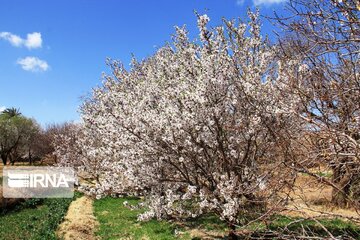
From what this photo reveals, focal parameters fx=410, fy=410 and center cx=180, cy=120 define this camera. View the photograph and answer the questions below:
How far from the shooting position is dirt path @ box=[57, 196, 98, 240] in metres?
16.9

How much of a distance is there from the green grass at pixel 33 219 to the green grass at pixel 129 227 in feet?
7.46

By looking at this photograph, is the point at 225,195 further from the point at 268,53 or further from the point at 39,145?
the point at 39,145

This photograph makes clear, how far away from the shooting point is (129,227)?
16.9 meters

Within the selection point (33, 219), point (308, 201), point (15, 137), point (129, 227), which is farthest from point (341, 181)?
point (15, 137)

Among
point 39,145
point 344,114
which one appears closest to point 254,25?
point 344,114

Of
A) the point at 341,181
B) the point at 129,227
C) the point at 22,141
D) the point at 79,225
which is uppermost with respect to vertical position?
the point at 22,141

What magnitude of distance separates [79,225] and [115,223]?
5.19 ft

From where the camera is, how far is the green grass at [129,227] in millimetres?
14988

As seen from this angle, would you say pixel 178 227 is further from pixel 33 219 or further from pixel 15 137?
pixel 15 137

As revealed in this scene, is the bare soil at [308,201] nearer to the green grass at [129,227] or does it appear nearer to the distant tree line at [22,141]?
the green grass at [129,227]

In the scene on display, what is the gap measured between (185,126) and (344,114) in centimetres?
587

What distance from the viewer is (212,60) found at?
10984 millimetres

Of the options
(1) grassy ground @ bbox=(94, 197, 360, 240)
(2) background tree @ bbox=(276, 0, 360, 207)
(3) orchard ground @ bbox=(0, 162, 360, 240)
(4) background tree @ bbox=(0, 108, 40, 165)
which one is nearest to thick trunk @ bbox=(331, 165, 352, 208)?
(2) background tree @ bbox=(276, 0, 360, 207)

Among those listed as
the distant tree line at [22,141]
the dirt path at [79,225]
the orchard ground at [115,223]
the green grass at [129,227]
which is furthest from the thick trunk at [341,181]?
the distant tree line at [22,141]
